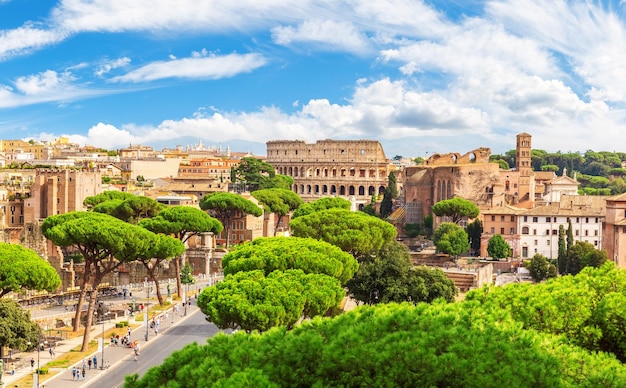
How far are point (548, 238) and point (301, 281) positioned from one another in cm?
3677

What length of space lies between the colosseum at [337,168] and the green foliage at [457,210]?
4831 centimetres

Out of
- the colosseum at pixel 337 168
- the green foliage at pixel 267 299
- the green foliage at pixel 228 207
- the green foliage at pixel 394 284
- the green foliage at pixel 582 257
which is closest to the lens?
the green foliage at pixel 267 299

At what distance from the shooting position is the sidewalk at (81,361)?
25.8 metres

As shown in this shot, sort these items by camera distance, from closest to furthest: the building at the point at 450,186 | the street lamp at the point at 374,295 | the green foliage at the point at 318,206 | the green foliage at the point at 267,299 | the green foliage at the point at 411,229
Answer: the green foliage at the point at 267,299, the street lamp at the point at 374,295, the green foliage at the point at 318,206, the building at the point at 450,186, the green foliage at the point at 411,229

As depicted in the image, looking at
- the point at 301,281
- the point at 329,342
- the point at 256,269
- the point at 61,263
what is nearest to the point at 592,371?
the point at 329,342

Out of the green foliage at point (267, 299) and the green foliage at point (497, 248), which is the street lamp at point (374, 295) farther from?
the green foliage at point (497, 248)

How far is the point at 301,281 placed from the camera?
25.2 meters

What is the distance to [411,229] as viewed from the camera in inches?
2798

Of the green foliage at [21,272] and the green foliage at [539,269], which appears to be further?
the green foliage at [539,269]

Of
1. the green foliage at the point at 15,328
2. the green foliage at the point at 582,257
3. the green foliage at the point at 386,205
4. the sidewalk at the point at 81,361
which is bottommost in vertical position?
the sidewalk at the point at 81,361

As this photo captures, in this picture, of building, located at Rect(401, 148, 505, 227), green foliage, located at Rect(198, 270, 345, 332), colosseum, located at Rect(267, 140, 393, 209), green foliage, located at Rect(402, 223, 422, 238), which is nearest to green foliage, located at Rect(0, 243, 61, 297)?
green foliage, located at Rect(198, 270, 345, 332)

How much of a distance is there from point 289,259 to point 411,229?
43831 mm

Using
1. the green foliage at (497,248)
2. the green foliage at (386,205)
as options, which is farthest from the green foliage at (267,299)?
the green foliage at (386,205)

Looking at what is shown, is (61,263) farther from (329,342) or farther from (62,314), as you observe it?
(329,342)
